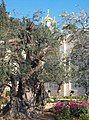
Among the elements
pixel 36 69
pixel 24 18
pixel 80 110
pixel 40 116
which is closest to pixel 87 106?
pixel 80 110

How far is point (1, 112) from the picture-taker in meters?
22.8

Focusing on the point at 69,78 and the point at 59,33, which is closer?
the point at 59,33

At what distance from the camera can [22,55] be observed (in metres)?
20.2

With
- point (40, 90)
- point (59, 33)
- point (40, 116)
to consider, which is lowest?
point (40, 116)

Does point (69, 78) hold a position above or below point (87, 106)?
above

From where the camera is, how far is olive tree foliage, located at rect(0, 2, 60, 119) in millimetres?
18219

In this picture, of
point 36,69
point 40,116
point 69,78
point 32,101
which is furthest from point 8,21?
point 69,78

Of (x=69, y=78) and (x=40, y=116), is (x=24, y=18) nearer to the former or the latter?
(x=40, y=116)

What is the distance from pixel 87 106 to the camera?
79.1 ft

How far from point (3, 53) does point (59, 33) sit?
5.05 metres

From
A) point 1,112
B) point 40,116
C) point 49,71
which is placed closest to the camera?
point 1,112

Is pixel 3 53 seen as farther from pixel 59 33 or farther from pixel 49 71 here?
pixel 49 71

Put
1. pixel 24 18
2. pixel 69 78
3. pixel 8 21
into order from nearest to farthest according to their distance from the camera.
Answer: pixel 8 21 < pixel 24 18 < pixel 69 78

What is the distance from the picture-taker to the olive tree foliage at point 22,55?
18219 millimetres
